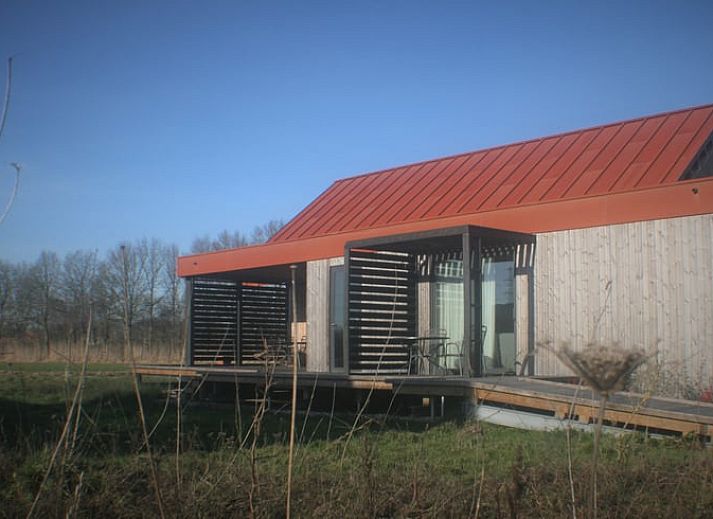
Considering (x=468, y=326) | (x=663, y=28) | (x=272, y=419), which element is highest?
(x=663, y=28)

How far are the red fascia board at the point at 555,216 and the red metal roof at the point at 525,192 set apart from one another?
0.05 ft

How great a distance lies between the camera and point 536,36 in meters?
14.6

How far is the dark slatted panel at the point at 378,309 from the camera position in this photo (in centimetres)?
1282

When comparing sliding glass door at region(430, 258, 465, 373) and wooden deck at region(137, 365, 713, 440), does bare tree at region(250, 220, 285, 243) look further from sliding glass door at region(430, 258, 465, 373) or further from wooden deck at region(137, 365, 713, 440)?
wooden deck at region(137, 365, 713, 440)

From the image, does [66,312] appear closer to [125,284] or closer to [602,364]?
[125,284]

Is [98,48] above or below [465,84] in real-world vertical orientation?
below

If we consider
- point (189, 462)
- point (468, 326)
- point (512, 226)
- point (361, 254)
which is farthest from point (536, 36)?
point (189, 462)

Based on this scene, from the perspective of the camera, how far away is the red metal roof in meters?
11.2

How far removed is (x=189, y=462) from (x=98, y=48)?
3128 millimetres

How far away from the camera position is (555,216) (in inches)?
466

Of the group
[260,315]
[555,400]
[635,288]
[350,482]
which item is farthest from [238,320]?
[350,482]

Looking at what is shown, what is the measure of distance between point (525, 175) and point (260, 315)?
7687mm

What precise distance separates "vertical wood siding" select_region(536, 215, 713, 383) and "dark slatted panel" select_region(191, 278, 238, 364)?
844cm

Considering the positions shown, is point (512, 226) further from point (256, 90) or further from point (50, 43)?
point (50, 43)
